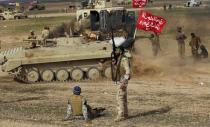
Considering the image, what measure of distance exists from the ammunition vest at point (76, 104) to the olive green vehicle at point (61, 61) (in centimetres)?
678

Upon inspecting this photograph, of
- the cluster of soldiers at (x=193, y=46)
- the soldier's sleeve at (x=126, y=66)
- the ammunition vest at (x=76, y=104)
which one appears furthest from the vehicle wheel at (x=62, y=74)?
the soldier's sleeve at (x=126, y=66)

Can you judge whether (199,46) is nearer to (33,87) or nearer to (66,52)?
(66,52)

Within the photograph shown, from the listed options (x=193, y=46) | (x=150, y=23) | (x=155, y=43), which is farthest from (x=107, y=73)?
(x=193, y=46)

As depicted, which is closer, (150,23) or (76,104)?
(76,104)

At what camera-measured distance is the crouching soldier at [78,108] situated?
41.8 feet

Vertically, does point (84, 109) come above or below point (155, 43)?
above

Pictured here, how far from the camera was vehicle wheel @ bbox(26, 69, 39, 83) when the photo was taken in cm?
2003

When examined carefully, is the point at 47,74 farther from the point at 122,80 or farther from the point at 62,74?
the point at 122,80

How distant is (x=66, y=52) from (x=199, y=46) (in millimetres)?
7065

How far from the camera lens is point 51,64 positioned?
2019 centimetres

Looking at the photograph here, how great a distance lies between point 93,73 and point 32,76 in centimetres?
228

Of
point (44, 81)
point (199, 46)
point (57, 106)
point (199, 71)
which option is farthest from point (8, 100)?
point (199, 46)

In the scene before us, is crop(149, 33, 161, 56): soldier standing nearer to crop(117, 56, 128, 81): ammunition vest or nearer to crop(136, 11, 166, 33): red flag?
crop(136, 11, 166, 33): red flag

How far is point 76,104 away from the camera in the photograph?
42.0 feet
